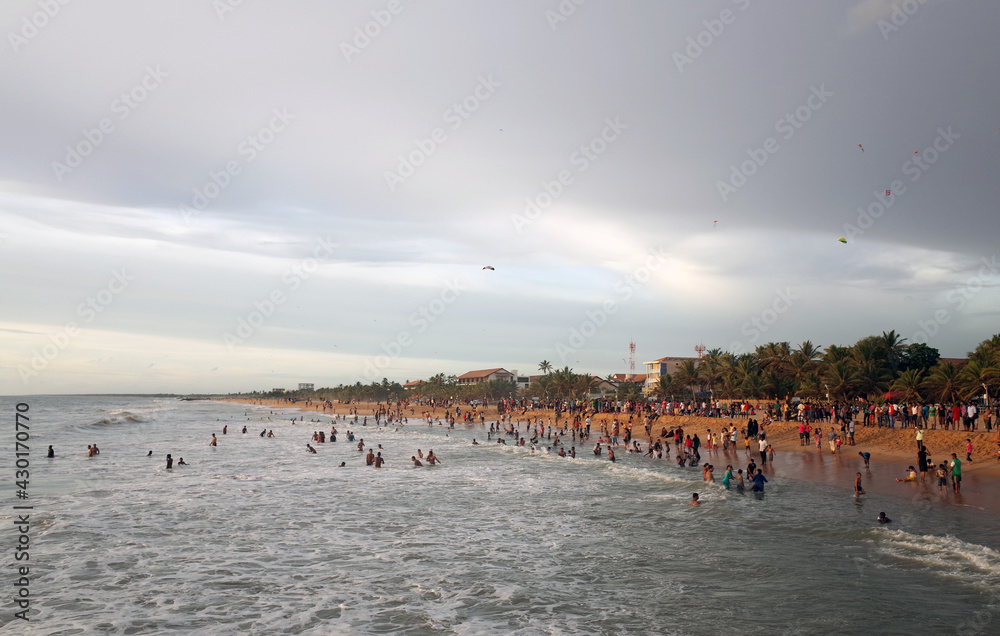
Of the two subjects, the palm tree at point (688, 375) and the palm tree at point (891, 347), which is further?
the palm tree at point (688, 375)

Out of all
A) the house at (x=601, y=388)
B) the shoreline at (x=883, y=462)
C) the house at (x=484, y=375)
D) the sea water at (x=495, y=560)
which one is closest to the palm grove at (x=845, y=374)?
the shoreline at (x=883, y=462)

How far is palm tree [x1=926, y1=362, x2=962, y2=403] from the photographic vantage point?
3400 centimetres

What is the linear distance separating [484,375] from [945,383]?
141122 mm

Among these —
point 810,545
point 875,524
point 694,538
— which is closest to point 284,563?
point 694,538

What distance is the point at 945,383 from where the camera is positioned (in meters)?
34.5

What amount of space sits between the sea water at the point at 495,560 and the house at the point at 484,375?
418ft

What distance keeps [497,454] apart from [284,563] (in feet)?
96.9

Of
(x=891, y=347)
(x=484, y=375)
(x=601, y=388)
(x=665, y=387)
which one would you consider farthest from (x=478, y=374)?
(x=891, y=347)

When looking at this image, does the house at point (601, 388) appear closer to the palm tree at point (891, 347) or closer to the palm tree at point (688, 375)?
the palm tree at point (688, 375)

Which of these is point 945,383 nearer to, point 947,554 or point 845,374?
point 845,374

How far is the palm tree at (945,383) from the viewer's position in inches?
1339

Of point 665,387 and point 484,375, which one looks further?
point 484,375

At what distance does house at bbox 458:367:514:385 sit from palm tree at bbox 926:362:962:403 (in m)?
120

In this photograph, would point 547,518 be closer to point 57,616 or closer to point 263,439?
point 57,616
